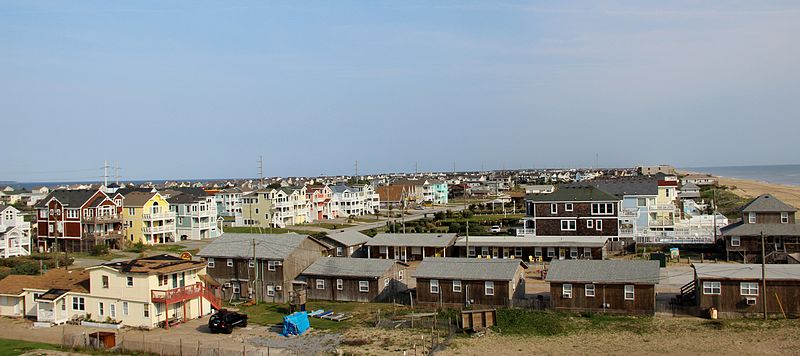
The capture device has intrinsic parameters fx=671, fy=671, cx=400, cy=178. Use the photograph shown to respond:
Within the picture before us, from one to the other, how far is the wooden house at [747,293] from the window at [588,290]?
17.2 feet

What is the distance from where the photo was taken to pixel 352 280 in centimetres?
4084

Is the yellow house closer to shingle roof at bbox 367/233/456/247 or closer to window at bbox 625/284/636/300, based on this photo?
shingle roof at bbox 367/233/456/247

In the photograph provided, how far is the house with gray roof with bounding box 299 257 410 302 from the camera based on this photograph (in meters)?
40.4

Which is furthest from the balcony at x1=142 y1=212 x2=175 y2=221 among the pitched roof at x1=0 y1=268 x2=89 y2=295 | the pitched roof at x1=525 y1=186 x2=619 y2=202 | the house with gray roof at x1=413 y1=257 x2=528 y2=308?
the house with gray roof at x1=413 y1=257 x2=528 y2=308

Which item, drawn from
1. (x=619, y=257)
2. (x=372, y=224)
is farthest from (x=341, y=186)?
(x=619, y=257)

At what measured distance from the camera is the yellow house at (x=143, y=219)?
243ft

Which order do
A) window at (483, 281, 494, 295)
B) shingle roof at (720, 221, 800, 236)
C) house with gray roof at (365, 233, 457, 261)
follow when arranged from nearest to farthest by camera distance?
window at (483, 281, 494, 295) → shingle roof at (720, 221, 800, 236) → house with gray roof at (365, 233, 457, 261)

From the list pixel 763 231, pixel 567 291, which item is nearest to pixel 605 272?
pixel 567 291

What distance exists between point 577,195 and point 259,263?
33.0 m

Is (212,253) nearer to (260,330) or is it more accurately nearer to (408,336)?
(260,330)

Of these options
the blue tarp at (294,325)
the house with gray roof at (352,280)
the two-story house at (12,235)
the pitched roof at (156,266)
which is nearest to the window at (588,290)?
the house with gray roof at (352,280)

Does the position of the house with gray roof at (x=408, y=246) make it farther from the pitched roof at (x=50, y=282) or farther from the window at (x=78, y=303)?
the window at (x=78, y=303)

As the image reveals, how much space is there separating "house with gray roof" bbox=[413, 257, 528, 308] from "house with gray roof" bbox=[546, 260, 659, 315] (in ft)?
8.28

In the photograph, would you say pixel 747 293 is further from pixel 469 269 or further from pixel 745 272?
pixel 469 269
